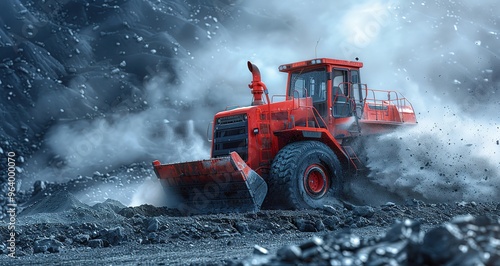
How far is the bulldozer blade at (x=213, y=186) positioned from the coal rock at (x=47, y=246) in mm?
3563

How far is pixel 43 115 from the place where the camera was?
67.8 ft

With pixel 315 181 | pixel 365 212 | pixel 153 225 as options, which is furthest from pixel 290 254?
pixel 315 181

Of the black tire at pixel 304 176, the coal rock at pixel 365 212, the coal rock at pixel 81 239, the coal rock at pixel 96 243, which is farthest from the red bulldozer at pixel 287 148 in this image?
the coal rock at pixel 96 243

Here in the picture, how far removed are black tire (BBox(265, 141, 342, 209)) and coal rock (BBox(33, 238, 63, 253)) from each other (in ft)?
13.8

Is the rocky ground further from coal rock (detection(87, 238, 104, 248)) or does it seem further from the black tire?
the black tire

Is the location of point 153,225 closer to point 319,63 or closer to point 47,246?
point 47,246

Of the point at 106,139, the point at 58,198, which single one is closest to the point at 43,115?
the point at 106,139

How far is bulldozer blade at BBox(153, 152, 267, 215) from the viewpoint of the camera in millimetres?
11633

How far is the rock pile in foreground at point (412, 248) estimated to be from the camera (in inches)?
134

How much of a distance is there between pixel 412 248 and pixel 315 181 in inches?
359

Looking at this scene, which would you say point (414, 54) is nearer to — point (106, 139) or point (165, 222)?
point (106, 139)

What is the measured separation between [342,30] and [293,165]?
14.3 meters

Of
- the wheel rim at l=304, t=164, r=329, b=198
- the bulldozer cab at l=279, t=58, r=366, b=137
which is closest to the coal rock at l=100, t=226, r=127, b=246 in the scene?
the wheel rim at l=304, t=164, r=329, b=198

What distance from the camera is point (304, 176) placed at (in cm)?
1219
